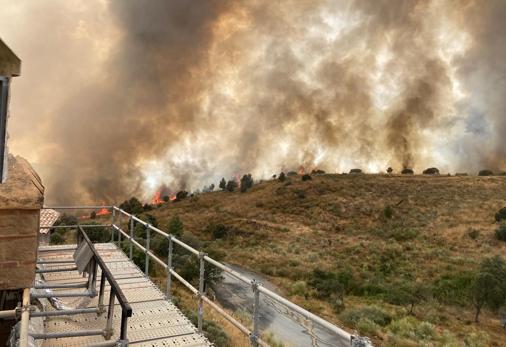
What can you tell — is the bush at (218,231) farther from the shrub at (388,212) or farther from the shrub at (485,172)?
the shrub at (485,172)

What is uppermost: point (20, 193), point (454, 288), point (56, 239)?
point (20, 193)

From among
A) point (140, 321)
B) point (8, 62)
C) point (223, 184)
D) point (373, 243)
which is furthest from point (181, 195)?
point (8, 62)

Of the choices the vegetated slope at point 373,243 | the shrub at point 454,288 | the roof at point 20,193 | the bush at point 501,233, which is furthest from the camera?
the bush at point 501,233

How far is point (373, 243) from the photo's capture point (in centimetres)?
4081

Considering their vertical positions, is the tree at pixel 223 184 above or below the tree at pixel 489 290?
above

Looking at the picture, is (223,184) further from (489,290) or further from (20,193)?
(20,193)

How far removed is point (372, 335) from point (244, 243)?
88.4ft

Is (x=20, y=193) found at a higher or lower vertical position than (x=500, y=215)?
higher

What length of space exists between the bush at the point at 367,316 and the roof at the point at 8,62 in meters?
20.7

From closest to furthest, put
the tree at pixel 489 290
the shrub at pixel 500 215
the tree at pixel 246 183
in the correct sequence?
the tree at pixel 489 290 → the shrub at pixel 500 215 → the tree at pixel 246 183

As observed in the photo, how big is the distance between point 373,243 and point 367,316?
822 inches

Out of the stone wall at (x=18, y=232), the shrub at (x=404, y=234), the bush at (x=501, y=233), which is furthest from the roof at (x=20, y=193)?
the shrub at (x=404, y=234)

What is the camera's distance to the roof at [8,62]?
2.20 m

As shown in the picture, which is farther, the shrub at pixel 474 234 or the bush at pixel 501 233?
the shrub at pixel 474 234
